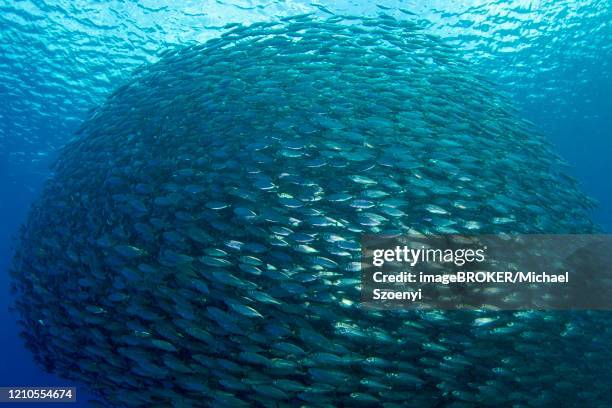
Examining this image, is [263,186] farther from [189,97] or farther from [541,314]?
[541,314]

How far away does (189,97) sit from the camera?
24.5 feet

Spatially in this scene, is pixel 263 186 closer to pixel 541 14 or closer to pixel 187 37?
pixel 187 37

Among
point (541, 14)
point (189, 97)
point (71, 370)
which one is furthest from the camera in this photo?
point (541, 14)

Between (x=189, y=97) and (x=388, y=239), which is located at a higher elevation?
(x=189, y=97)

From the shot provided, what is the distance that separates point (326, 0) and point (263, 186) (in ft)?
35.8

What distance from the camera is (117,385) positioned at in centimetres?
628

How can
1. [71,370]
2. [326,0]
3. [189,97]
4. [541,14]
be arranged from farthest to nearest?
[541,14] < [326,0] < [189,97] < [71,370]

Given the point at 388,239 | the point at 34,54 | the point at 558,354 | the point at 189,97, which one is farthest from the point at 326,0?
the point at 558,354

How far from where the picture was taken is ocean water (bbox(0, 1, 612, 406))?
14430mm

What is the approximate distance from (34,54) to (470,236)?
16212 millimetres

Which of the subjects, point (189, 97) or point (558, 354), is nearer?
point (558, 354)

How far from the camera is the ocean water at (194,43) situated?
47.3 feet

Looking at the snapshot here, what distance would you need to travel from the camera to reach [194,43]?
15.1 m

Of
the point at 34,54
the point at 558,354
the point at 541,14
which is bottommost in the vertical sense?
the point at 558,354
